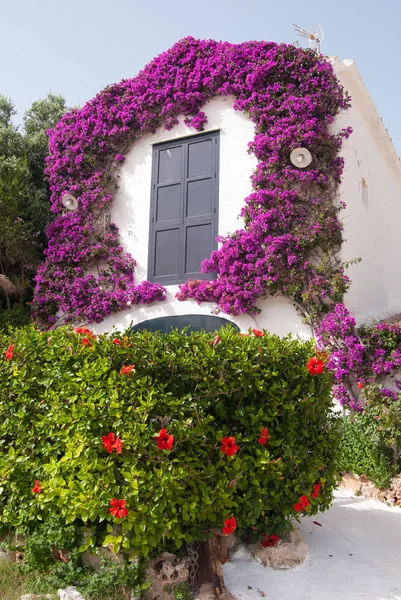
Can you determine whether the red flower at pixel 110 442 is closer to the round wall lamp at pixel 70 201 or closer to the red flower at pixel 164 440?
the red flower at pixel 164 440

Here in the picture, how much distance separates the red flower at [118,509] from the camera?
3.55m

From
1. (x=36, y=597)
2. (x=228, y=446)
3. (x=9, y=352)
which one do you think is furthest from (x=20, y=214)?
Answer: (x=36, y=597)

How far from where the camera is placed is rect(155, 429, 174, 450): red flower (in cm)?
365

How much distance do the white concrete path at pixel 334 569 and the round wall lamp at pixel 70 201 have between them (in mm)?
8153

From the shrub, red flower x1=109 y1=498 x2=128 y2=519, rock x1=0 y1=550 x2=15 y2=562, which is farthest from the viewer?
the shrub

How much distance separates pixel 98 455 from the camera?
3869 mm

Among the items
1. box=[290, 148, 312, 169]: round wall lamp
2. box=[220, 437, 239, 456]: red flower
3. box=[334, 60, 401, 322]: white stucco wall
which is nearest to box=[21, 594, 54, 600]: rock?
box=[220, 437, 239, 456]: red flower

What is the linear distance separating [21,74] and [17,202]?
2794mm

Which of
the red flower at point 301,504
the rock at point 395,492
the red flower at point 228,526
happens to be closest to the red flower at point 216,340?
the red flower at point 228,526

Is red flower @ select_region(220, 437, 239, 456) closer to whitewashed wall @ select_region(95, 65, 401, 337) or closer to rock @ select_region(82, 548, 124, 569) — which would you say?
rock @ select_region(82, 548, 124, 569)

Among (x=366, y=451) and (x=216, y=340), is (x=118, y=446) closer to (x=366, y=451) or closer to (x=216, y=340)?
(x=216, y=340)

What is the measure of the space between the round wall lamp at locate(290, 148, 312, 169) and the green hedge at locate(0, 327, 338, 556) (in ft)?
18.8

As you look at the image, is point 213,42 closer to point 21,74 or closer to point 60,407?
point 21,74

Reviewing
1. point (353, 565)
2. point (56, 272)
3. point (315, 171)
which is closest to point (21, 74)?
point (56, 272)
